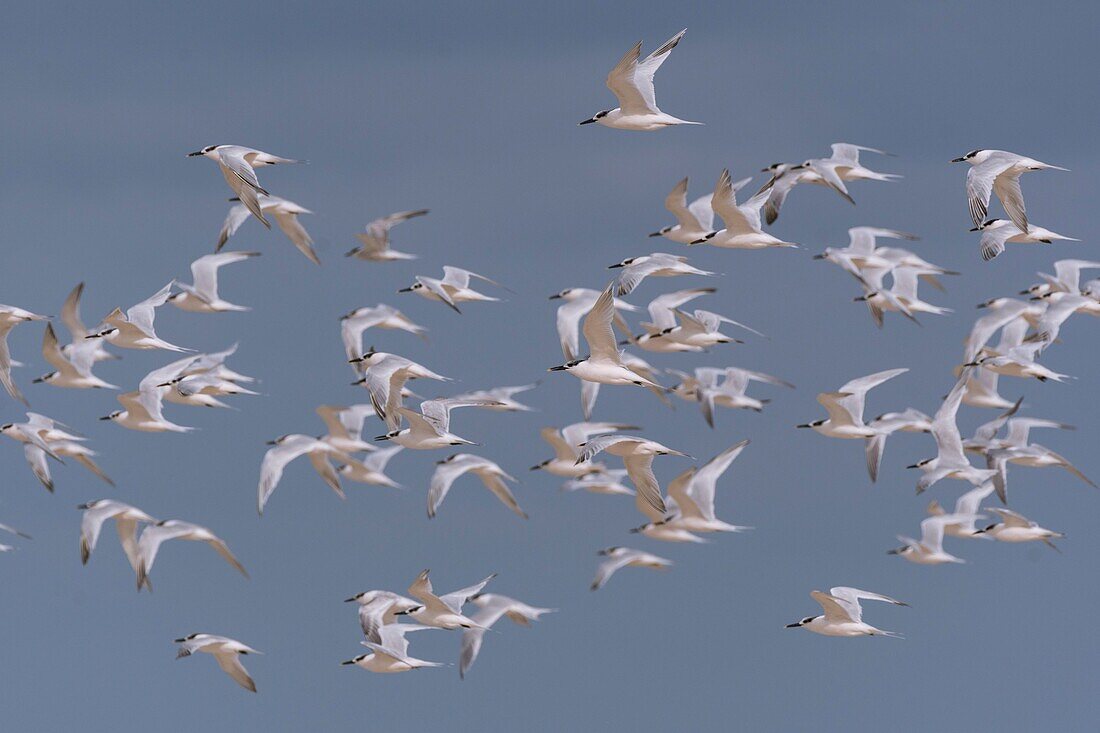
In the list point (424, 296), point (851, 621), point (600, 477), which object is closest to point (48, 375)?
point (424, 296)

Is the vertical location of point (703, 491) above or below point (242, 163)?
below

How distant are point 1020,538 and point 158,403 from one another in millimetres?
15302

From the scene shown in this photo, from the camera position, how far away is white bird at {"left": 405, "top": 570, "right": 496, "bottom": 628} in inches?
1427

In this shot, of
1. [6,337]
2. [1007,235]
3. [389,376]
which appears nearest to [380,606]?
[389,376]

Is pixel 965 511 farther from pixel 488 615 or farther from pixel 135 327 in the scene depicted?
pixel 135 327

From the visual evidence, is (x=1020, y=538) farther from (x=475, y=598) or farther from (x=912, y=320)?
(x=475, y=598)

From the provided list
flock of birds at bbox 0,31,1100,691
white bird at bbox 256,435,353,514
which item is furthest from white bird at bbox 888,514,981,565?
white bird at bbox 256,435,353,514

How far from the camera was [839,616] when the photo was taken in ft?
121

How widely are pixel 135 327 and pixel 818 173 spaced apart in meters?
11.4

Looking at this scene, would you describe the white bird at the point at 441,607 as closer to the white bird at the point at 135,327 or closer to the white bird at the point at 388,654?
the white bird at the point at 388,654

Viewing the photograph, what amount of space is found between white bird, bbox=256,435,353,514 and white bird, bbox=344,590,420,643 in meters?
2.05

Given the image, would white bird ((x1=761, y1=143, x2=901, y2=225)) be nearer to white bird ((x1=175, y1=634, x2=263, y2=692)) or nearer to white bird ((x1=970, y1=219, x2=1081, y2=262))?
white bird ((x1=970, y1=219, x2=1081, y2=262))

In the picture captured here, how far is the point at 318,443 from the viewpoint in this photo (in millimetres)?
39594

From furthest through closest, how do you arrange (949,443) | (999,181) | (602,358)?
(949,443) < (999,181) < (602,358)
